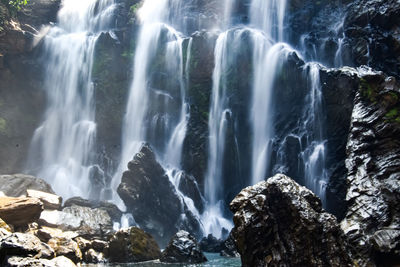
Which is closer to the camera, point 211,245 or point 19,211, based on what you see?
point 19,211

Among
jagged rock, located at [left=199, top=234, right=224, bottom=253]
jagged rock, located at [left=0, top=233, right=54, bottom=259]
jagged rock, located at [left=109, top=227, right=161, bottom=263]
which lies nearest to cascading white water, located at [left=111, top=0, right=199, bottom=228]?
jagged rock, located at [left=199, top=234, right=224, bottom=253]

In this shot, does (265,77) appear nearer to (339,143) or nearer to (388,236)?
(339,143)

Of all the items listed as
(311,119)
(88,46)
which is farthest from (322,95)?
(88,46)

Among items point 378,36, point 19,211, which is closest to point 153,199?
point 19,211

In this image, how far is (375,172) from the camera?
524 inches

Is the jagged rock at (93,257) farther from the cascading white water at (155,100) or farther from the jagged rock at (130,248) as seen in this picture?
the cascading white water at (155,100)

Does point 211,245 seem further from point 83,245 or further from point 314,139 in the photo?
point 314,139

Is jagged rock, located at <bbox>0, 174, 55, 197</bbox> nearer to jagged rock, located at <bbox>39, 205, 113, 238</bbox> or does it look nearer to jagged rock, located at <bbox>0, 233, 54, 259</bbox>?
jagged rock, located at <bbox>39, 205, 113, 238</bbox>

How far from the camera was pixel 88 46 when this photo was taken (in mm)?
37031

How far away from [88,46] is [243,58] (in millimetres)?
17479

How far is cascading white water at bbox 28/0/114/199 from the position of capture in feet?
107

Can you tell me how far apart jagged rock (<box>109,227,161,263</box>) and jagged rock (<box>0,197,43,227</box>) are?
3.58 metres

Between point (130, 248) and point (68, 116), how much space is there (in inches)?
953

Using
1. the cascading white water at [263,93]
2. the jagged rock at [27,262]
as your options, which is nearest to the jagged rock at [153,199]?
the cascading white water at [263,93]
